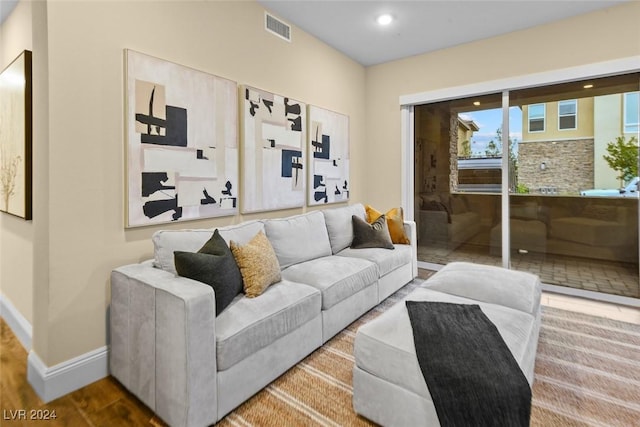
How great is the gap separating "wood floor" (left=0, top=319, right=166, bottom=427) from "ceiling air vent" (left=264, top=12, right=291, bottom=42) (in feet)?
10.3

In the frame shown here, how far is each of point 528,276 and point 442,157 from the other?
7.69ft

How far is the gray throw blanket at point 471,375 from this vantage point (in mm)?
1309

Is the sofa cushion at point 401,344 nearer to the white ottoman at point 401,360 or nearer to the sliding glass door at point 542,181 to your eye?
the white ottoman at point 401,360

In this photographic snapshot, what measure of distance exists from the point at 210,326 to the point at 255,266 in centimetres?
60

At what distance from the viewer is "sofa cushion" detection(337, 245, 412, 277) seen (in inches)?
123

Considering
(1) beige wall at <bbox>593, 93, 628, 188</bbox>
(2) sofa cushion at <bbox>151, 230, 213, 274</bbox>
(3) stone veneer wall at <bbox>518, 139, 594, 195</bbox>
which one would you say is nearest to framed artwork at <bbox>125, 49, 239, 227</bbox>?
(2) sofa cushion at <bbox>151, 230, 213, 274</bbox>

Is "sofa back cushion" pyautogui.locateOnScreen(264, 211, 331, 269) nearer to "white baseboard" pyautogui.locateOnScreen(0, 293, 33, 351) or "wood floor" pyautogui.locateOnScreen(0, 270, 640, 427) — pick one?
"wood floor" pyautogui.locateOnScreen(0, 270, 640, 427)

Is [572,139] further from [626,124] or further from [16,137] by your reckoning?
[16,137]

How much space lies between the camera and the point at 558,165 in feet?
12.2

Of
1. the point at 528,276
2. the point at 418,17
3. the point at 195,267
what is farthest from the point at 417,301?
the point at 418,17

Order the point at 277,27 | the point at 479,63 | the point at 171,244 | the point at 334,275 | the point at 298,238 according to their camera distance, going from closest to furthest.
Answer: the point at 171,244 < the point at 334,275 < the point at 298,238 < the point at 277,27 < the point at 479,63

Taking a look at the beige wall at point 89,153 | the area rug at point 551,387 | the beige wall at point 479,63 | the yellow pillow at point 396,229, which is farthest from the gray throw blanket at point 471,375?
the beige wall at point 479,63

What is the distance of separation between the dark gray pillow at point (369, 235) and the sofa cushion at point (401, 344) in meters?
1.57

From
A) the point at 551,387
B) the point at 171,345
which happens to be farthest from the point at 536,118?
the point at 171,345
